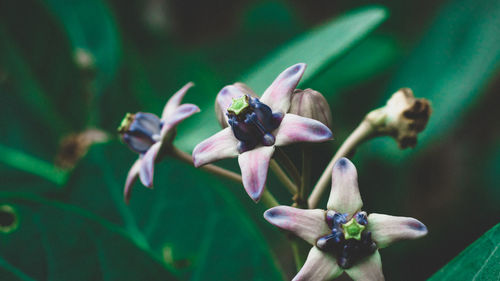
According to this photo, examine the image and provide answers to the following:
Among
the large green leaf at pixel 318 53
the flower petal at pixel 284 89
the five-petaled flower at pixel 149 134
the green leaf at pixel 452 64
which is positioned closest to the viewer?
the flower petal at pixel 284 89

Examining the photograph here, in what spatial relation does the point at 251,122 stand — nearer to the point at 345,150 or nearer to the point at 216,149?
the point at 216,149

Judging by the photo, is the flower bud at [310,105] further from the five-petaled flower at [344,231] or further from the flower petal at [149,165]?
the flower petal at [149,165]

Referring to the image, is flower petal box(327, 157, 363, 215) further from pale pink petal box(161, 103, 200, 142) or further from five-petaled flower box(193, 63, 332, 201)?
pale pink petal box(161, 103, 200, 142)

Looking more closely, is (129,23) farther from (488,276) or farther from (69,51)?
(488,276)

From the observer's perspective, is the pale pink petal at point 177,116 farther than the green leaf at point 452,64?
No

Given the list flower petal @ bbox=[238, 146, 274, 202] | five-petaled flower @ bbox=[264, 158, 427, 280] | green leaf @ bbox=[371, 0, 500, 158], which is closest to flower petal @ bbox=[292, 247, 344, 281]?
five-petaled flower @ bbox=[264, 158, 427, 280]

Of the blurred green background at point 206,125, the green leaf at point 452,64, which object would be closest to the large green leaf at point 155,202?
the blurred green background at point 206,125

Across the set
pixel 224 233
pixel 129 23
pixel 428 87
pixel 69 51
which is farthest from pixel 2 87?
pixel 428 87
